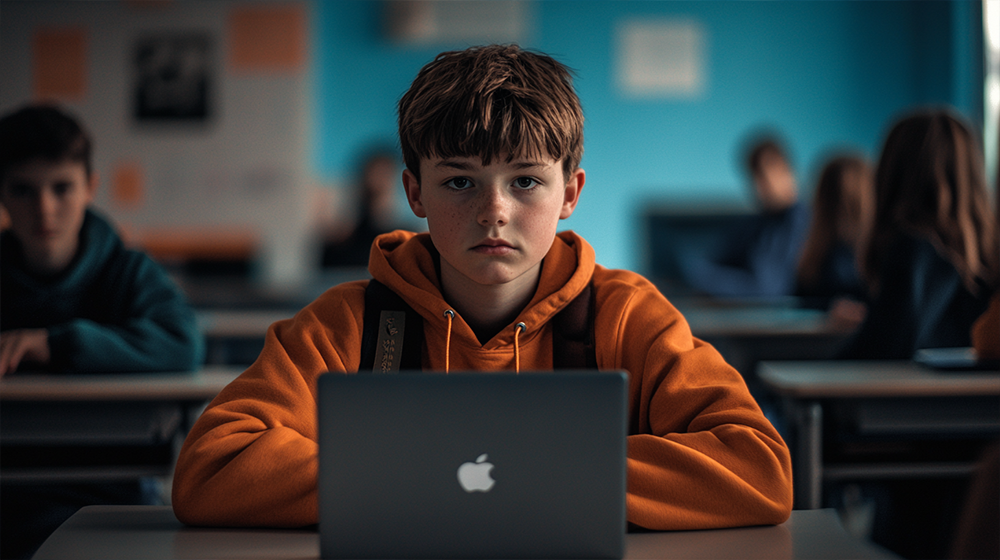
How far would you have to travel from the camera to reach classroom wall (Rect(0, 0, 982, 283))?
199 inches

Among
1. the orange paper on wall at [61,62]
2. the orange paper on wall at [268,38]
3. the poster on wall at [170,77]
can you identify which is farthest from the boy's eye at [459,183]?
the orange paper on wall at [61,62]

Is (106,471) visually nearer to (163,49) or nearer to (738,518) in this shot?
(738,518)

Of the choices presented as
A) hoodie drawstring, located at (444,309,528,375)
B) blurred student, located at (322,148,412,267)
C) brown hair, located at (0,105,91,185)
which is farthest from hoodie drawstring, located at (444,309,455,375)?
blurred student, located at (322,148,412,267)

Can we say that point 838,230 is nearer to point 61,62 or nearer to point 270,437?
point 270,437

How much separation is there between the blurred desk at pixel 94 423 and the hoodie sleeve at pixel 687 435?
3.10 ft

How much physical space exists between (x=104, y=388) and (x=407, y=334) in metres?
0.86

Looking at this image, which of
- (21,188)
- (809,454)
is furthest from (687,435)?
(21,188)

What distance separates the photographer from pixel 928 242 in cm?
188

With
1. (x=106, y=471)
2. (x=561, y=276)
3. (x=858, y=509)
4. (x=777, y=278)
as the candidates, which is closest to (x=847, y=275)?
(x=777, y=278)

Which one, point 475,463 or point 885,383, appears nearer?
point 475,463

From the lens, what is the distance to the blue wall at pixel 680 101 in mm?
5148

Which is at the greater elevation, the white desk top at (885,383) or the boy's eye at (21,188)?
the boy's eye at (21,188)

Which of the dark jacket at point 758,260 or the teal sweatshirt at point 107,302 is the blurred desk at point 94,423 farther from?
the dark jacket at point 758,260

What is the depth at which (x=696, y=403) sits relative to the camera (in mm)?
928
